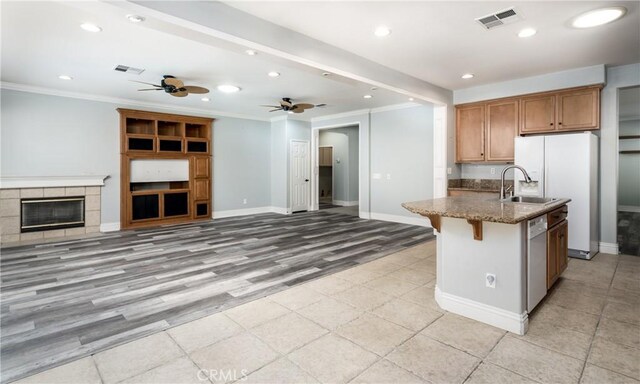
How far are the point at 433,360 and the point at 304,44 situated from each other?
3.10m

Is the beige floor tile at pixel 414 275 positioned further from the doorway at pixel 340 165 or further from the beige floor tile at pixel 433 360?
the doorway at pixel 340 165

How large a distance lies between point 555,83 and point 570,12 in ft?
6.99

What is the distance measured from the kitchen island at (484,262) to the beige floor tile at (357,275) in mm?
861

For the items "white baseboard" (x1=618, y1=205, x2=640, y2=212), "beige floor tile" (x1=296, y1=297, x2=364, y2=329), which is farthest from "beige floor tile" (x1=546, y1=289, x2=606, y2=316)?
"white baseboard" (x1=618, y1=205, x2=640, y2=212)

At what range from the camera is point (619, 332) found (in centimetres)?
235

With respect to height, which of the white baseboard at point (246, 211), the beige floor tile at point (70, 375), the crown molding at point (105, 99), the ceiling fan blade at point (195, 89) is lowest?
the beige floor tile at point (70, 375)

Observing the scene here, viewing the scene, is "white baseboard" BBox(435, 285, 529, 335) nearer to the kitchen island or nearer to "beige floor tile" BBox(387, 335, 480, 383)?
the kitchen island

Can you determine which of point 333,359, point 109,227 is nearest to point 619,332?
point 333,359

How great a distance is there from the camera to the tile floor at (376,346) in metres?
1.87

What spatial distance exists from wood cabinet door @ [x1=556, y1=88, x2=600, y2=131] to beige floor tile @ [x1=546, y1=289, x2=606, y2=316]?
269cm

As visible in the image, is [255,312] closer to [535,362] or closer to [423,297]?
[423,297]

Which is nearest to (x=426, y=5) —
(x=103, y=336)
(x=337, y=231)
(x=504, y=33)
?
(x=504, y=33)

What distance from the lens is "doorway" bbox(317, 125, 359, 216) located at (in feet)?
33.8

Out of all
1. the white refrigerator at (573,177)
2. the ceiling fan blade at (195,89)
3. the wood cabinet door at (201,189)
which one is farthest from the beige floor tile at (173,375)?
the wood cabinet door at (201,189)
